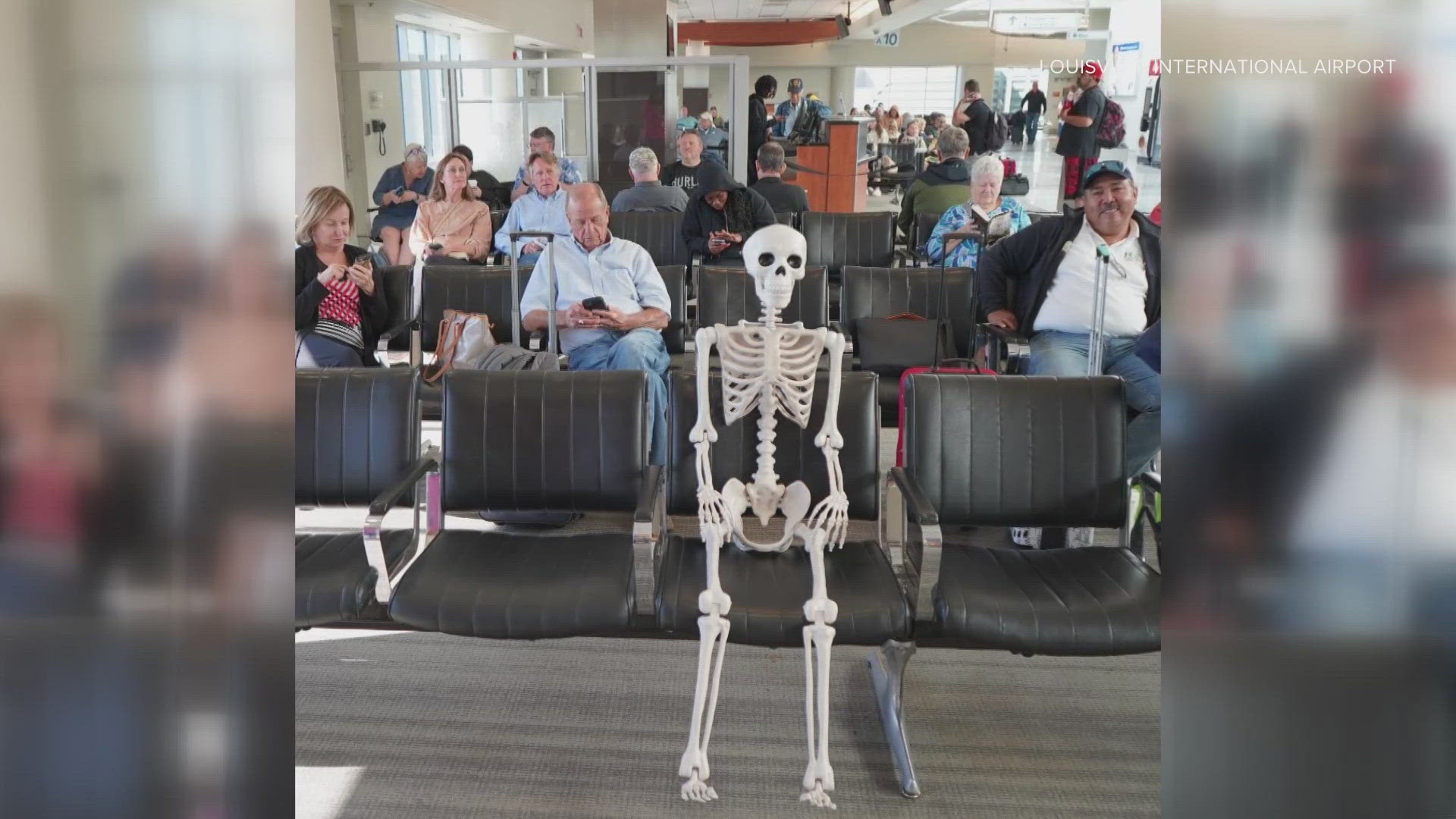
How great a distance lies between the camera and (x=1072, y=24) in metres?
9.24

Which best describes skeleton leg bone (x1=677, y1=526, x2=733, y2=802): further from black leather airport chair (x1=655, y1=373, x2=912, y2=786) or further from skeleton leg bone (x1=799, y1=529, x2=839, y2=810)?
skeleton leg bone (x1=799, y1=529, x2=839, y2=810)

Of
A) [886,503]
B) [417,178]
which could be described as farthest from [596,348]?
[417,178]

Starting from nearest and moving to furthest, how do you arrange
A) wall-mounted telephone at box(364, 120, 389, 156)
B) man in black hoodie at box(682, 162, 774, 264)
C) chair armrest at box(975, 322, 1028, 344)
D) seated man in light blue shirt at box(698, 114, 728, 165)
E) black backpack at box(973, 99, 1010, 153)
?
chair armrest at box(975, 322, 1028, 344), man in black hoodie at box(682, 162, 774, 264), seated man in light blue shirt at box(698, 114, 728, 165), wall-mounted telephone at box(364, 120, 389, 156), black backpack at box(973, 99, 1010, 153)

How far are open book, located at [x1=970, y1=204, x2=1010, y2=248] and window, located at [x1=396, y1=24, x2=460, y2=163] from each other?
6291 mm

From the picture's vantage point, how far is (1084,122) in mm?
6832

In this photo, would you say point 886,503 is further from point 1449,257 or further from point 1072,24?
point 1072,24

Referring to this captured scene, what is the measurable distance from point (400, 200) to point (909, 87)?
18.9 m

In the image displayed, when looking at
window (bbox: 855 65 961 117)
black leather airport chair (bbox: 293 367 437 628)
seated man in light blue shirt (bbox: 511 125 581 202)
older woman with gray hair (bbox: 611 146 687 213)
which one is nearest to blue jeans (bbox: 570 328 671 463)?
black leather airport chair (bbox: 293 367 437 628)

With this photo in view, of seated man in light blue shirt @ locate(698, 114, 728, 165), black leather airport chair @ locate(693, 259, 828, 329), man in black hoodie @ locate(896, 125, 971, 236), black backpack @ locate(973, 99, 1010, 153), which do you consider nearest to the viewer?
black leather airport chair @ locate(693, 259, 828, 329)

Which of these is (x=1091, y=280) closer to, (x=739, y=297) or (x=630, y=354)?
(x=739, y=297)

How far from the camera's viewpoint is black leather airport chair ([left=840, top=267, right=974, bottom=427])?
3.86 meters

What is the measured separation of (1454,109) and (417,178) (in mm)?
6561

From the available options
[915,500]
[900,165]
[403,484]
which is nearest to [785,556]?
[915,500]

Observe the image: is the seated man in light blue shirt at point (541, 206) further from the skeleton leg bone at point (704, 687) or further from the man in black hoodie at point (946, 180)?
the skeleton leg bone at point (704, 687)
